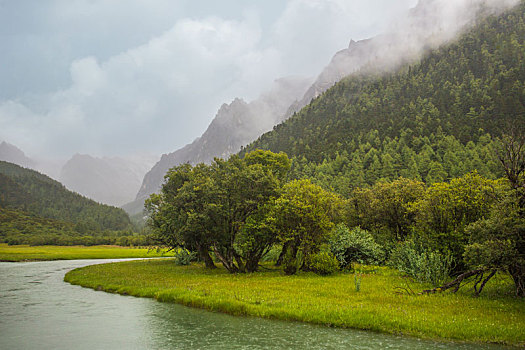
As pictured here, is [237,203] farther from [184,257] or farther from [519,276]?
[519,276]

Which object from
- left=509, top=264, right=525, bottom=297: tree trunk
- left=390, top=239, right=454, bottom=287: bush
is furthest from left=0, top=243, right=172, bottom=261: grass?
left=509, top=264, right=525, bottom=297: tree trunk

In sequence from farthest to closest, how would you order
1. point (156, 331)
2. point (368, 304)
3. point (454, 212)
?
point (454, 212), point (368, 304), point (156, 331)

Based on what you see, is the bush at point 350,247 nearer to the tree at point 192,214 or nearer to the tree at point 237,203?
the tree at point 237,203

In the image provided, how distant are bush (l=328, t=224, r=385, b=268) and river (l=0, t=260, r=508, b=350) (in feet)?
70.3

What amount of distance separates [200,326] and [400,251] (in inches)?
968

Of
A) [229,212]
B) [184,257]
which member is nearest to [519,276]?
[229,212]

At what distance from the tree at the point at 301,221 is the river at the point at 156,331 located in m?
16.3

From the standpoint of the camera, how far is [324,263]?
1420 inches

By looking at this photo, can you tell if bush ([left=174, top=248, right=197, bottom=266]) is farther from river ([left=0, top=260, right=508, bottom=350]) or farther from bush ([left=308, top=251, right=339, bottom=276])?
river ([left=0, top=260, right=508, bottom=350])

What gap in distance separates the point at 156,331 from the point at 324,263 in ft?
73.4

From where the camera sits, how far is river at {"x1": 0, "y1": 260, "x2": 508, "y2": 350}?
1530 centimetres

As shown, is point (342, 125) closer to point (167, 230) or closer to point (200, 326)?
point (167, 230)

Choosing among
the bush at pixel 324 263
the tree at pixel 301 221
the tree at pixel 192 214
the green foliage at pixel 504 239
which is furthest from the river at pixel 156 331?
the bush at pixel 324 263

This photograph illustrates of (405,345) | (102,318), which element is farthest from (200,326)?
(405,345)
